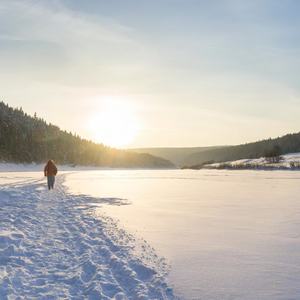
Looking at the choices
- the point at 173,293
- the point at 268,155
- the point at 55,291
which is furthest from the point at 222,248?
the point at 268,155

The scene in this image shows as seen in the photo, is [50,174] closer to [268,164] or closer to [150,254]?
[150,254]

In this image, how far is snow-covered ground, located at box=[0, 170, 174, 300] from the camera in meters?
5.71

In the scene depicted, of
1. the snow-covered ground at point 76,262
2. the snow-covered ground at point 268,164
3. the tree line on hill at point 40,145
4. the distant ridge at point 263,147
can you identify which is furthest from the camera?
the distant ridge at point 263,147

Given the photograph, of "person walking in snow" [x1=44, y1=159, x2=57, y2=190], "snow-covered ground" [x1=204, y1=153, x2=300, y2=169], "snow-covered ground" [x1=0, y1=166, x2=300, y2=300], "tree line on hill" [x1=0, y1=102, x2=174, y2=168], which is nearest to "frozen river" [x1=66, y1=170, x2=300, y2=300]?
"snow-covered ground" [x1=0, y1=166, x2=300, y2=300]

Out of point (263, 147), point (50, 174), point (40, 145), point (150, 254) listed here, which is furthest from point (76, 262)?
point (263, 147)

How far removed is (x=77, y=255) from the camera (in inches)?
309

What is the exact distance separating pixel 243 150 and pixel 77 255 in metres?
175

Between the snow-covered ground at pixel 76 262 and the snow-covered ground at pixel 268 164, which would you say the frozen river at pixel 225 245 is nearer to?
the snow-covered ground at pixel 76 262

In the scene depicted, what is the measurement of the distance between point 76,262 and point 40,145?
113 metres

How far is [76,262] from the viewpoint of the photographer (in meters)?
7.32

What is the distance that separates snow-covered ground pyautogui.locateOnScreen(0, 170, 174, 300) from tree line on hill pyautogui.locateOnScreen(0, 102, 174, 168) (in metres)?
92.9

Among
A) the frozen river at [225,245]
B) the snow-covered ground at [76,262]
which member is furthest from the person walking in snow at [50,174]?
the snow-covered ground at [76,262]

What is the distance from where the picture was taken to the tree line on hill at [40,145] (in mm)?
106812

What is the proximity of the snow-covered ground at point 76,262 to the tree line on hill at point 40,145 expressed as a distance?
92.9 metres
